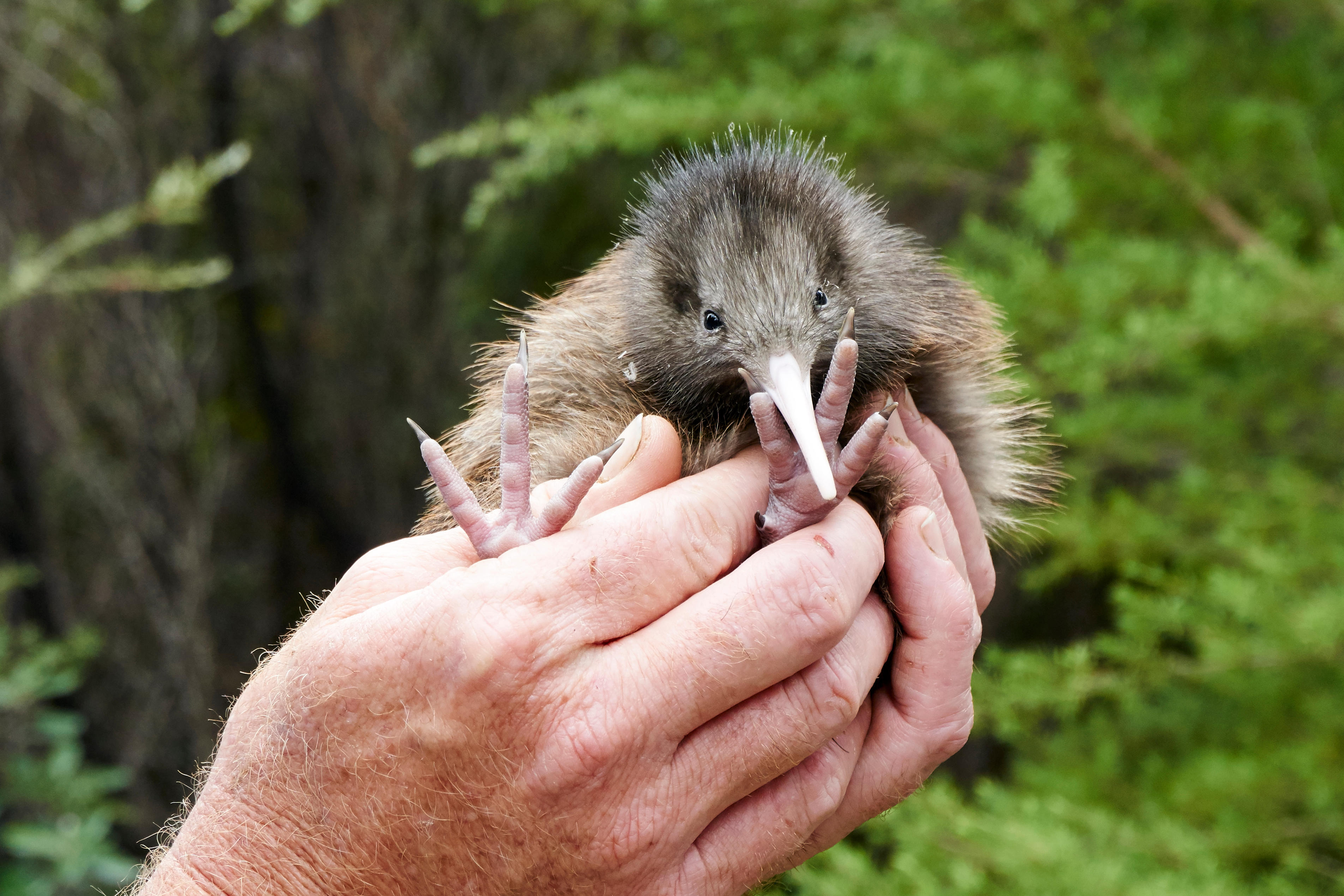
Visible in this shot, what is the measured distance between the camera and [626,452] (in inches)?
73.9

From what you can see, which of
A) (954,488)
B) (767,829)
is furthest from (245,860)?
(954,488)

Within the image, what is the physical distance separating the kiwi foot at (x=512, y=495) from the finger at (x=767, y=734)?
1.35 ft

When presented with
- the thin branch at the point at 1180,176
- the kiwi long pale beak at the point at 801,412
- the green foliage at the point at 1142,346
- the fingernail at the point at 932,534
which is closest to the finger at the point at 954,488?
the fingernail at the point at 932,534

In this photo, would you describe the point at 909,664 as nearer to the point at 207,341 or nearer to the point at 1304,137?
the point at 1304,137

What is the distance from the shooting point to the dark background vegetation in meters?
2.87

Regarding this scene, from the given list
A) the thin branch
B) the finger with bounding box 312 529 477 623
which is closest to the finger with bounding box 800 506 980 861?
the finger with bounding box 312 529 477 623

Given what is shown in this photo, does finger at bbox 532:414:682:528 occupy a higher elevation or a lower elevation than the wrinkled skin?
higher

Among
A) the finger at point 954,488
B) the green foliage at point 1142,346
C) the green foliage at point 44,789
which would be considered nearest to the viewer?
the finger at point 954,488

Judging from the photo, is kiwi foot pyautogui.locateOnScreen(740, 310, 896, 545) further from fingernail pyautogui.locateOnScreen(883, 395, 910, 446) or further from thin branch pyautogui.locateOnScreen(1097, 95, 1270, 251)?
thin branch pyautogui.locateOnScreen(1097, 95, 1270, 251)

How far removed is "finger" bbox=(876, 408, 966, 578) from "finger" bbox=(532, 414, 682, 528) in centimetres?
38

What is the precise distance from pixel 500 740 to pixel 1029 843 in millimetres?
1591

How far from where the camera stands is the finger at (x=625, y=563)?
1593 millimetres

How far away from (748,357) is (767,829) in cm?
81

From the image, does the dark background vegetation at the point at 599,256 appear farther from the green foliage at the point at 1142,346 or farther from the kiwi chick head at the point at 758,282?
the kiwi chick head at the point at 758,282
